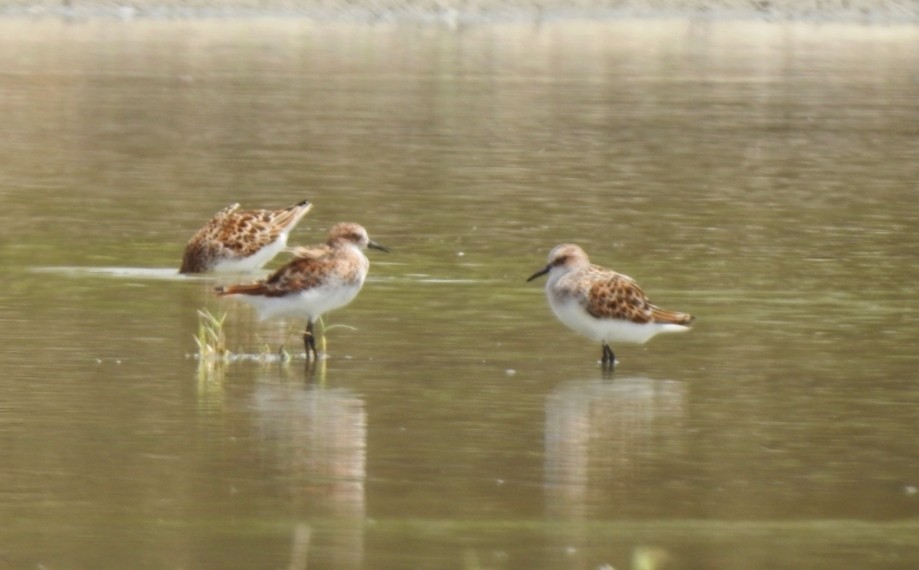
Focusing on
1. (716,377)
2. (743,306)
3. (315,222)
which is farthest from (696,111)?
(716,377)

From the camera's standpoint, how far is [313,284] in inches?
520

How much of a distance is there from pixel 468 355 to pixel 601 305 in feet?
2.82

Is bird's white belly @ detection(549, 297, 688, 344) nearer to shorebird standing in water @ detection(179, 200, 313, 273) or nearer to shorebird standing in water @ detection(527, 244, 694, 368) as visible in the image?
shorebird standing in water @ detection(527, 244, 694, 368)

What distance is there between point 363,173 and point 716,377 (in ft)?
40.0

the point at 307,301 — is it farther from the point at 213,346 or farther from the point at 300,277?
the point at 213,346

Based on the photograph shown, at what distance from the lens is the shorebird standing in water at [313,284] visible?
43.4ft

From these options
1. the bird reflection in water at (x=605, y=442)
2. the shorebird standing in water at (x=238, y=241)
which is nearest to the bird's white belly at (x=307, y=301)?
the bird reflection in water at (x=605, y=442)

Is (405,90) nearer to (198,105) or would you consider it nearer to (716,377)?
(198,105)

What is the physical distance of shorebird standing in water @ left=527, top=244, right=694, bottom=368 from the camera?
1307 cm

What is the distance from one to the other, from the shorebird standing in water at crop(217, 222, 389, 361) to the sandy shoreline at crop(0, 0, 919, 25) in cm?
4812

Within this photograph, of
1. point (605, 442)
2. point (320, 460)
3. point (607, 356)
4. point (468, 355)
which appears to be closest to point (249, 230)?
point (468, 355)

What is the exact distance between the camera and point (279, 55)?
47.1 meters

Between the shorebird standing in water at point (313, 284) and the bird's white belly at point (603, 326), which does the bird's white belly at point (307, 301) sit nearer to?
the shorebird standing in water at point (313, 284)

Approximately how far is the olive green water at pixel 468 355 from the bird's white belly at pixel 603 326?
0.23 meters
